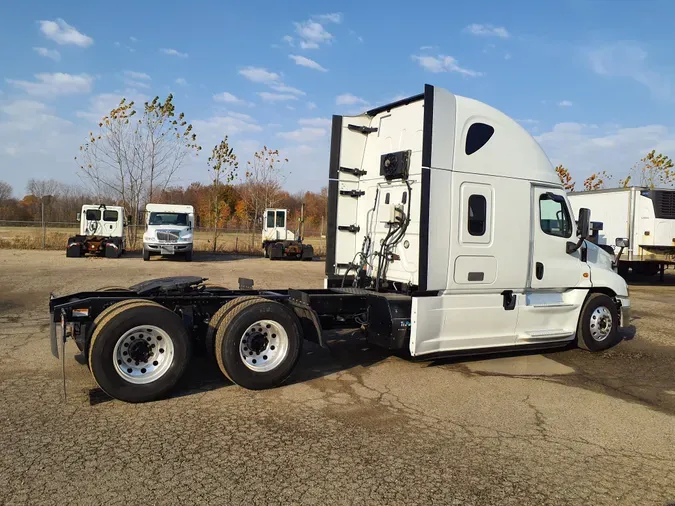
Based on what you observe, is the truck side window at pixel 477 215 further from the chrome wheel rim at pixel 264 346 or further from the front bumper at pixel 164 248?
the front bumper at pixel 164 248

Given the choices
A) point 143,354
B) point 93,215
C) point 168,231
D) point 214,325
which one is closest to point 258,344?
point 214,325

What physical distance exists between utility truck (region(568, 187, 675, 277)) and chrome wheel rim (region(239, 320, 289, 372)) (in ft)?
48.4

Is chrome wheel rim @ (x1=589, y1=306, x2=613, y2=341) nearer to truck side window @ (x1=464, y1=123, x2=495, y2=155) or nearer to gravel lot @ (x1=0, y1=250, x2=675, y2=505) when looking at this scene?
gravel lot @ (x1=0, y1=250, x2=675, y2=505)

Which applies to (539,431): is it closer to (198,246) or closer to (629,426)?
(629,426)

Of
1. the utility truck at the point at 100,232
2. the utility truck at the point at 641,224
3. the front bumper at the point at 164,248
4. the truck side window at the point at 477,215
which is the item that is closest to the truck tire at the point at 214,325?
the truck side window at the point at 477,215

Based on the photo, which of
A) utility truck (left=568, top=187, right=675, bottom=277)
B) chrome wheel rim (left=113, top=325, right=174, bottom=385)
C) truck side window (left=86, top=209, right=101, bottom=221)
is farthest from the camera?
truck side window (left=86, top=209, right=101, bottom=221)

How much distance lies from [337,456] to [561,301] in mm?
5090

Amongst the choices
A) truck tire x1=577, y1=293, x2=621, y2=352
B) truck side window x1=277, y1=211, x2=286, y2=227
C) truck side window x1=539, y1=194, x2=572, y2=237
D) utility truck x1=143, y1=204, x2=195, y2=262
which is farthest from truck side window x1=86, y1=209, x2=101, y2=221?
truck tire x1=577, y1=293, x2=621, y2=352

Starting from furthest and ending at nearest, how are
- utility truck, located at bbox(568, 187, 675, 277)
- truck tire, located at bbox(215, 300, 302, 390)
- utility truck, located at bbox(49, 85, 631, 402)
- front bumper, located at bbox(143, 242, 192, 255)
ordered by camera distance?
front bumper, located at bbox(143, 242, 192, 255) → utility truck, located at bbox(568, 187, 675, 277) → truck tire, located at bbox(215, 300, 302, 390) → utility truck, located at bbox(49, 85, 631, 402)

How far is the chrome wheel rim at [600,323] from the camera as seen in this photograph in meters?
8.46

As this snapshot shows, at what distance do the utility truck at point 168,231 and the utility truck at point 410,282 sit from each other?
1805 centimetres

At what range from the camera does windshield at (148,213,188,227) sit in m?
25.4

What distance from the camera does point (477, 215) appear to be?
23.1 feet

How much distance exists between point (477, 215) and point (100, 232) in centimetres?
2361
